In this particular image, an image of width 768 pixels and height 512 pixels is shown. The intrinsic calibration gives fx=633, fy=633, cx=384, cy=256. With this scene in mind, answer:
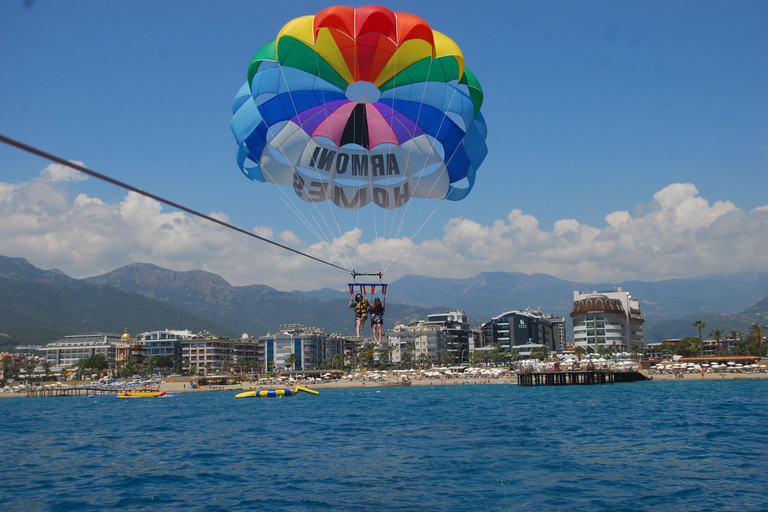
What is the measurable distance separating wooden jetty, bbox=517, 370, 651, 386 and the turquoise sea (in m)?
42.6

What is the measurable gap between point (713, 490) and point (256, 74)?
59.7 ft

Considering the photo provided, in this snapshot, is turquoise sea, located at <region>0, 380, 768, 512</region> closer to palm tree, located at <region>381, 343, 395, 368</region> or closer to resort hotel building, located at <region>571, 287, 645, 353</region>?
resort hotel building, located at <region>571, 287, 645, 353</region>

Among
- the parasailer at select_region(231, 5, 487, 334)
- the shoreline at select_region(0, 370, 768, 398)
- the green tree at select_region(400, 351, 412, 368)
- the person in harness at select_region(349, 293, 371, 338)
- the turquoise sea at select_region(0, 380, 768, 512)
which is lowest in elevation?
the shoreline at select_region(0, 370, 768, 398)

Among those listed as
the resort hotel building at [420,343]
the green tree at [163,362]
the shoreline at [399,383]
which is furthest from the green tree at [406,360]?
the green tree at [163,362]

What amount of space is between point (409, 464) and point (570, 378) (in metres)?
63.7

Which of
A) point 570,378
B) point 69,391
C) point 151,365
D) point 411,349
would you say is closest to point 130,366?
point 151,365

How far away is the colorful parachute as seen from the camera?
67.1 ft

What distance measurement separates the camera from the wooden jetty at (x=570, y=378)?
251ft

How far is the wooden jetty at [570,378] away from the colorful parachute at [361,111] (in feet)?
189

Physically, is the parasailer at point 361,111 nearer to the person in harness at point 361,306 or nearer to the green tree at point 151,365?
the person in harness at point 361,306

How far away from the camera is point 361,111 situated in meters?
23.7

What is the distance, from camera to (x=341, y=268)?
19844 mm

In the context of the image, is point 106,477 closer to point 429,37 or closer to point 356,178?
point 356,178

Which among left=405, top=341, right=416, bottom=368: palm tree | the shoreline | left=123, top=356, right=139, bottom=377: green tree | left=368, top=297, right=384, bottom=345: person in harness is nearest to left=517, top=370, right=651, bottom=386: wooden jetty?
the shoreline
